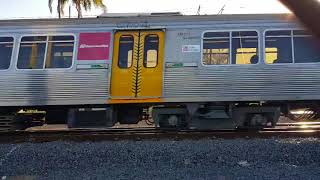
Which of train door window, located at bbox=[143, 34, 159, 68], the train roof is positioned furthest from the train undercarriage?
the train roof

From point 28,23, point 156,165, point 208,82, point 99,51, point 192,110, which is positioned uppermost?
point 28,23


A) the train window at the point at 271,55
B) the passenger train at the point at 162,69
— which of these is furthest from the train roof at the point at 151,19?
the train window at the point at 271,55

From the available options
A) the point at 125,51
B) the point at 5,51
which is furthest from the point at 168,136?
the point at 5,51

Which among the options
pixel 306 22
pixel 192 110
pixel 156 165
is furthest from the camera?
pixel 192 110

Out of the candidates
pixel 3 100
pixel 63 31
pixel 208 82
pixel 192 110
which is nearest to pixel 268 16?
pixel 208 82

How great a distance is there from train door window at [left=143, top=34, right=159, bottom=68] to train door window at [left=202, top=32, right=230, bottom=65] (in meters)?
1.25

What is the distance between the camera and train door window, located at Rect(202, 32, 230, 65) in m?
11.4

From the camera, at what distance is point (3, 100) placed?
37.6ft

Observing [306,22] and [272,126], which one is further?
[272,126]

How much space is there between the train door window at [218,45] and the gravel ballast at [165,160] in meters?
3.00

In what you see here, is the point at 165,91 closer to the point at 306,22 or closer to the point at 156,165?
the point at 156,165

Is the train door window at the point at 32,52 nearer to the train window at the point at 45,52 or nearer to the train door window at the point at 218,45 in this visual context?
the train window at the point at 45,52

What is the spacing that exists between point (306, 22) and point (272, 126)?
10563 mm

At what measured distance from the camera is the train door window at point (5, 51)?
11.7 meters
